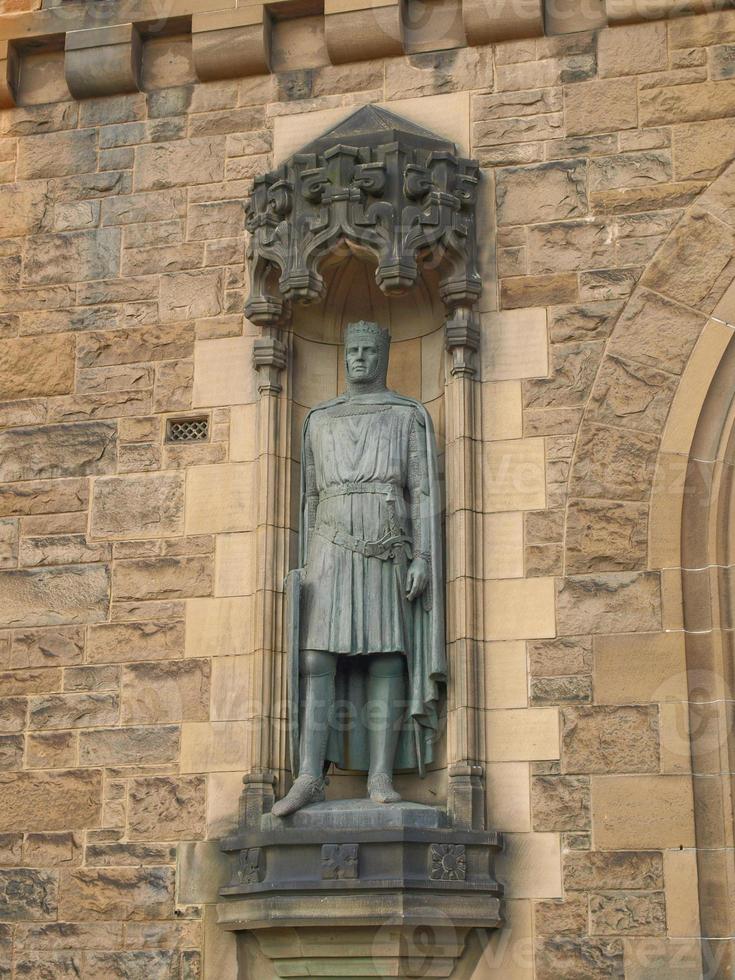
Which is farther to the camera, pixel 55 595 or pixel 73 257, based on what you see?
pixel 73 257

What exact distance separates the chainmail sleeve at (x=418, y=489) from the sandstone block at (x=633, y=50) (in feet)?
6.93

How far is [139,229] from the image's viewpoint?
376 inches

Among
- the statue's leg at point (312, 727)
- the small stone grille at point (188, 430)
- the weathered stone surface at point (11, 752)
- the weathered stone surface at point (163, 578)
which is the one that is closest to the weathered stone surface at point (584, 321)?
the small stone grille at point (188, 430)

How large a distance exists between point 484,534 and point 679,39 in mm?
2782

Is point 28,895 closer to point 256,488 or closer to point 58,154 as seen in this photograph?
point 256,488

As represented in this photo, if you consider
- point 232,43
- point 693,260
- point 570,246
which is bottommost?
point 693,260

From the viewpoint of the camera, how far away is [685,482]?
836 centimetres

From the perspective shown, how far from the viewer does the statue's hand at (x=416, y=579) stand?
331 inches

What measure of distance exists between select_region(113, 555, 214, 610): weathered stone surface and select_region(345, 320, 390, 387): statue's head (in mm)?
1189

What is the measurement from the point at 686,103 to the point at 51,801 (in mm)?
4712

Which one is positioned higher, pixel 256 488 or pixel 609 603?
pixel 256 488

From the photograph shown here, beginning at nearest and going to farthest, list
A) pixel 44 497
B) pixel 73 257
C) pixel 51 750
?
pixel 51 750 → pixel 44 497 → pixel 73 257

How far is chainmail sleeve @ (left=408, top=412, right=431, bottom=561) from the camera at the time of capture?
336 inches

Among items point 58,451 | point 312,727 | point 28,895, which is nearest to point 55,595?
point 58,451
